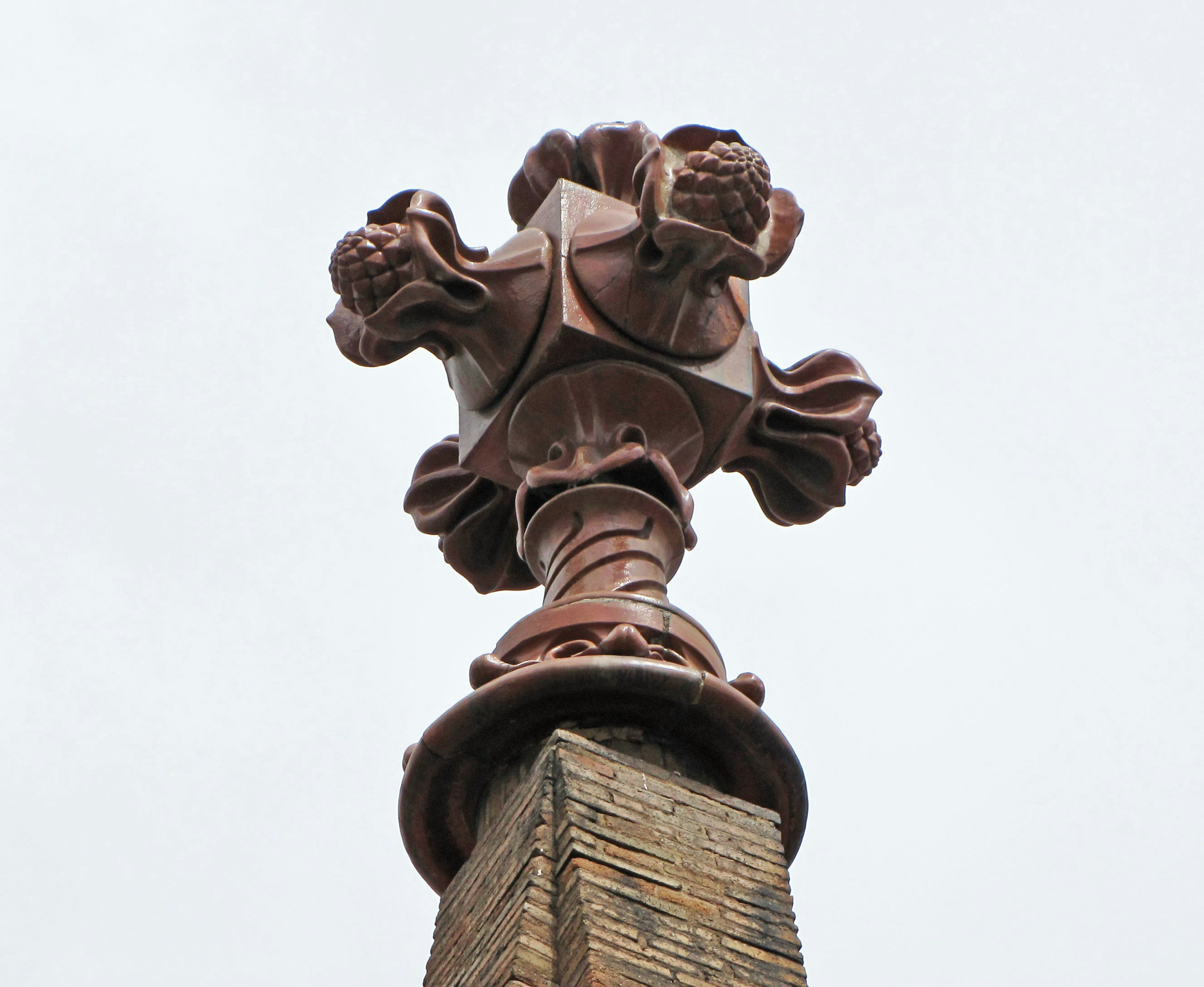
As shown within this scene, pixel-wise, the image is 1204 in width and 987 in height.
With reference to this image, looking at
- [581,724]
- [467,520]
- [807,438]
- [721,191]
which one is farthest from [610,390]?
[581,724]

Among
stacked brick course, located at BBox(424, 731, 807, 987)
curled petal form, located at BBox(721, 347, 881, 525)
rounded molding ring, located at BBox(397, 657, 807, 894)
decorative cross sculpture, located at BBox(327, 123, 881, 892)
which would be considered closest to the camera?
stacked brick course, located at BBox(424, 731, 807, 987)

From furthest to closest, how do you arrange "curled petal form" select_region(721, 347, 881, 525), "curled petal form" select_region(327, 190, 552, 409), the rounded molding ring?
"curled petal form" select_region(721, 347, 881, 525), "curled petal form" select_region(327, 190, 552, 409), the rounded molding ring

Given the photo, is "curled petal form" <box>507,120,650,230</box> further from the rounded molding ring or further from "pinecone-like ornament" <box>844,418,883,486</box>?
the rounded molding ring

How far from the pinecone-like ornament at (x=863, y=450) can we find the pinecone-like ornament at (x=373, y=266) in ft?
6.27

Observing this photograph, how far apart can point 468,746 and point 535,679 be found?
1.03 ft

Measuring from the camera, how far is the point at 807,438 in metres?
8.32

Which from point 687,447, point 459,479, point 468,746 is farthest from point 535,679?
point 459,479

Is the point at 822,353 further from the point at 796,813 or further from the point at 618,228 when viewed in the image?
the point at 796,813

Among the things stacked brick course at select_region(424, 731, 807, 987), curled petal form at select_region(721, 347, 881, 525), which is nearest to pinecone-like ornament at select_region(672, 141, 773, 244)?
curled petal form at select_region(721, 347, 881, 525)

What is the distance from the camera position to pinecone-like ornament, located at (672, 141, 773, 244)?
23.9 ft

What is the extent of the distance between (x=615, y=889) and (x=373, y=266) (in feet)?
9.08

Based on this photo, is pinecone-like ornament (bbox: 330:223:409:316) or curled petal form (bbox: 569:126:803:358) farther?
pinecone-like ornament (bbox: 330:223:409:316)

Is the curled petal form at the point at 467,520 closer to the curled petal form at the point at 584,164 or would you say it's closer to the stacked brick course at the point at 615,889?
the curled petal form at the point at 584,164

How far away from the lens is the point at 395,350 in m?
7.78
